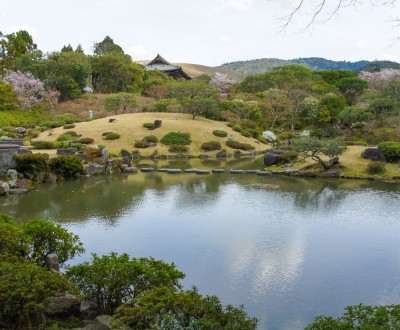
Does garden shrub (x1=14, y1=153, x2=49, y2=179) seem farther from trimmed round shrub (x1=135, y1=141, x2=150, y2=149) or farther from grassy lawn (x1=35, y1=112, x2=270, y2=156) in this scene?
trimmed round shrub (x1=135, y1=141, x2=150, y2=149)

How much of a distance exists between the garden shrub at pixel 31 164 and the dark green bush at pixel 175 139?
688 inches

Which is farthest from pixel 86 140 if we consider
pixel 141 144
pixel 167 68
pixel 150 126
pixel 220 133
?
pixel 167 68

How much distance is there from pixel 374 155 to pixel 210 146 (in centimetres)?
1579

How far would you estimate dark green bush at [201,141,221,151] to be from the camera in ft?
129

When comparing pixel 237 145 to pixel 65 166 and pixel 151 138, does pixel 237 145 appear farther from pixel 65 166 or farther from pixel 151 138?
pixel 65 166

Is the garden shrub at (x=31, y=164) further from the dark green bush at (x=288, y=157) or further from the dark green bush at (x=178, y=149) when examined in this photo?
the dark green bush at (x=178, y=149)

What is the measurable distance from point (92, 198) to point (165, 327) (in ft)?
47.6

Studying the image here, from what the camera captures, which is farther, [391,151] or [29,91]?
[29,91]

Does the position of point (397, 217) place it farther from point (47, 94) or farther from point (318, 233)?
point (47, 94)

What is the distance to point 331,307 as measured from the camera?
873 cm

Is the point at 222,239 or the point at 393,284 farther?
the point at 222,239

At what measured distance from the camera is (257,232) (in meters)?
14.1

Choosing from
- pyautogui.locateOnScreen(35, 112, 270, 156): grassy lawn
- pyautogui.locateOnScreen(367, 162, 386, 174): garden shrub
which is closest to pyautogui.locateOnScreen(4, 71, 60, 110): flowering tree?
pyautogui.locateOnScreen(35, 112, 270, 156): grassy lawn

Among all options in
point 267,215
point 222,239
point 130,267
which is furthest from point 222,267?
point 267,215
